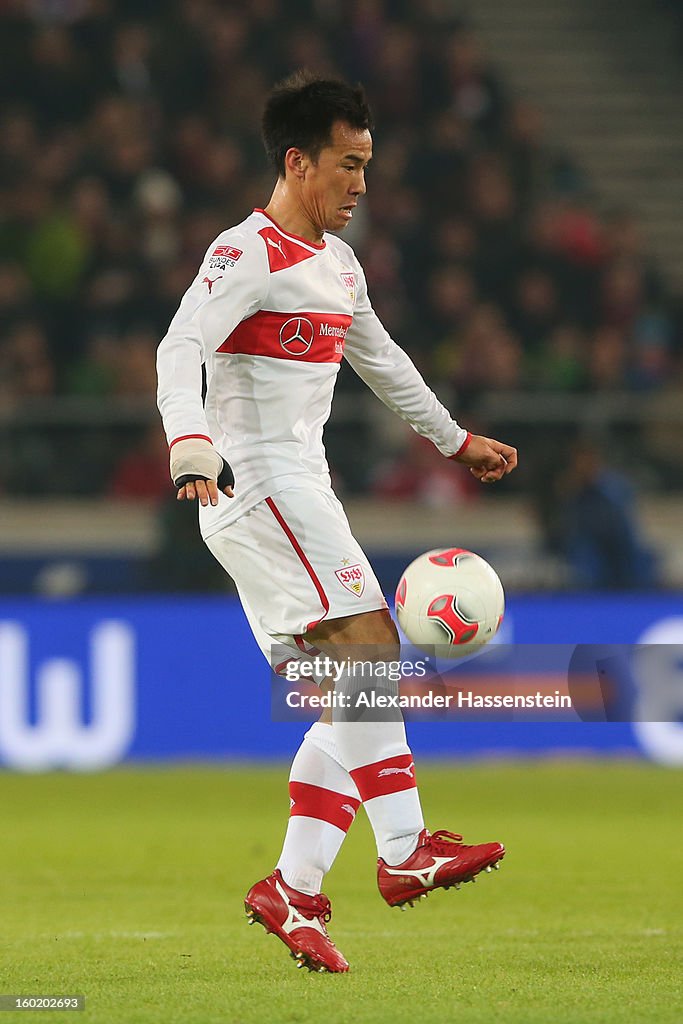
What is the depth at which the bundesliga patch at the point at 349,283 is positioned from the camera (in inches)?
189

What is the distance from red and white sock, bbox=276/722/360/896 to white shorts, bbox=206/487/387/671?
0.28 m

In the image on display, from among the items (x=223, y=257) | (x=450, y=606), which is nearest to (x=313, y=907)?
(x=450, y=606)

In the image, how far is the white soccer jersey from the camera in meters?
4.52

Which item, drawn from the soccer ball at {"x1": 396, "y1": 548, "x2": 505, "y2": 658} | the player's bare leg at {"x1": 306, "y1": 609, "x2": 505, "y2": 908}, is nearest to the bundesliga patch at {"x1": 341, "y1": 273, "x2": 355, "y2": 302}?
the soccer ball at {"x1": 396, "y1": 548, "x2": 505, "y2": 658}

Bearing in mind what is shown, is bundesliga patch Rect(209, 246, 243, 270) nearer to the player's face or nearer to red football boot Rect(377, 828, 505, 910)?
the player's face

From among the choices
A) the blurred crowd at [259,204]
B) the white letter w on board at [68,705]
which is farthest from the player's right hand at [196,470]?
the blurred crowd at [259,204]

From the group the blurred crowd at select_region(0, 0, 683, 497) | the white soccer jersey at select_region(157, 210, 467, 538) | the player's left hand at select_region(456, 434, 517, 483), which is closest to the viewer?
the white soccer jersey at select_region(157, 210, 467, 538)

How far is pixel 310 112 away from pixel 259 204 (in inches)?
383

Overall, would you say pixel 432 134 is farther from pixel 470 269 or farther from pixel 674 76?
pixel 674 76

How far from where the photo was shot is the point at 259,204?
1428cm

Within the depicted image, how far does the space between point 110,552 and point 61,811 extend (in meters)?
3.43

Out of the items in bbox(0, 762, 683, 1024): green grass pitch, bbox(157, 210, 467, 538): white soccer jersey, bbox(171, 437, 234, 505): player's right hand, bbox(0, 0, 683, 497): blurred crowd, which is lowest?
bbox(0, 762, 683, 1024): green grass pitch

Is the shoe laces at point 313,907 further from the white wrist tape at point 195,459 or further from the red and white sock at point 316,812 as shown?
the white wrist tape at point 195,459

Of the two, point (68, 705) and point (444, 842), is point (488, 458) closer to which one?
point (444, 842)
